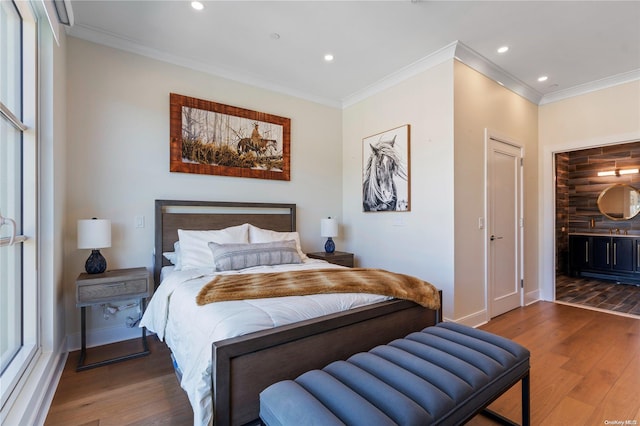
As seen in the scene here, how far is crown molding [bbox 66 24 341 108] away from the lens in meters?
2.66

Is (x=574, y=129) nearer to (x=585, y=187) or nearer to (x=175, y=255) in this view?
(x=585, y=187)

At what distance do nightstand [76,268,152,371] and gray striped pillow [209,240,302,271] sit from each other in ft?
2.10

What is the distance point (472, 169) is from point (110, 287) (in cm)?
363

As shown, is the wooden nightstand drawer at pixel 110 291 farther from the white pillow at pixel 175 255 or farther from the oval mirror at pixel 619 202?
the oval mirror at pixel 619 202

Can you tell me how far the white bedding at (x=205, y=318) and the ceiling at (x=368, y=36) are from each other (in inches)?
88.0

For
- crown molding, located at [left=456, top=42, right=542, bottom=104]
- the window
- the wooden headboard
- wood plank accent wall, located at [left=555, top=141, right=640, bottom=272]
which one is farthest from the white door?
the window

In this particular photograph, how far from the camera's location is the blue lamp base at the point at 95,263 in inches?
98.7

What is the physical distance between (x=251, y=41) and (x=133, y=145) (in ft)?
5.09

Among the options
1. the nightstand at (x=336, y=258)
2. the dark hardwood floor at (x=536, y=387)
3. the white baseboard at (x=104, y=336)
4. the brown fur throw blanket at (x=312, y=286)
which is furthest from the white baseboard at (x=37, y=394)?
the nightstand at (x=336, y=258)

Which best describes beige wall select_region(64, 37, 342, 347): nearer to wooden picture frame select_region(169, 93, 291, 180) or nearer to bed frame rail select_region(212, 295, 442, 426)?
wooden picture frame select_region(169, 93, 291, 180)

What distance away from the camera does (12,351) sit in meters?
1.73

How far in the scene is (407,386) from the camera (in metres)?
1.21

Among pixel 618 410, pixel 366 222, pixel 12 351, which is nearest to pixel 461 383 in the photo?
pixel 618 410

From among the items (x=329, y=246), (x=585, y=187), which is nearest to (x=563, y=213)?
(x=585, y=187)
